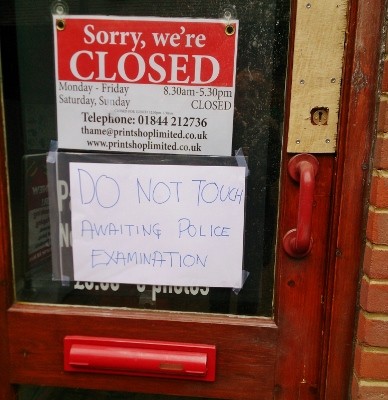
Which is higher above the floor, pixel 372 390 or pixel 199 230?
pixel 199 230

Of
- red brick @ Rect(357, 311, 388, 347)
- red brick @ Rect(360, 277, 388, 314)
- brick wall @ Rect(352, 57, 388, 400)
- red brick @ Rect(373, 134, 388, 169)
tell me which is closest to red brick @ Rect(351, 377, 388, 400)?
brick wall @ Rect(352, 57, 388, 400)

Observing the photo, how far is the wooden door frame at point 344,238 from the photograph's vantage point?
1226 millimetres

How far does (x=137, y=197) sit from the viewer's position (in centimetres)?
139

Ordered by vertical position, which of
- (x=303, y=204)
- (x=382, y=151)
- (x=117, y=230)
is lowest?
(x=117, y=230)

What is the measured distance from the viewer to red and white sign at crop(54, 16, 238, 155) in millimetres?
1312

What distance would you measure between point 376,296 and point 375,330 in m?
0.10

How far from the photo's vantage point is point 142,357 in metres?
1.40

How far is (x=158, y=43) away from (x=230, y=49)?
8.6 inches

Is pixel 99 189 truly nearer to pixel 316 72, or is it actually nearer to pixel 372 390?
pixel 316 72

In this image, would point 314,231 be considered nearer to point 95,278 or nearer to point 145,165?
point 145,165

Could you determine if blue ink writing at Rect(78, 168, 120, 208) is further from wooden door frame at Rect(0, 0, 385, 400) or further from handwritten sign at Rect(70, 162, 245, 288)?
wooden door frame at Rect(0, 0, 385, 400)

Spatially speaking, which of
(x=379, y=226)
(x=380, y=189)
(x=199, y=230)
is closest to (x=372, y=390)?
(x=379, y=226)

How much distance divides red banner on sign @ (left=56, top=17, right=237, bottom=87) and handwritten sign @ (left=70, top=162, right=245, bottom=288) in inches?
11.0

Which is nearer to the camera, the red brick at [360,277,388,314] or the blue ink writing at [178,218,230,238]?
the red brick at [360,277,388,314]
